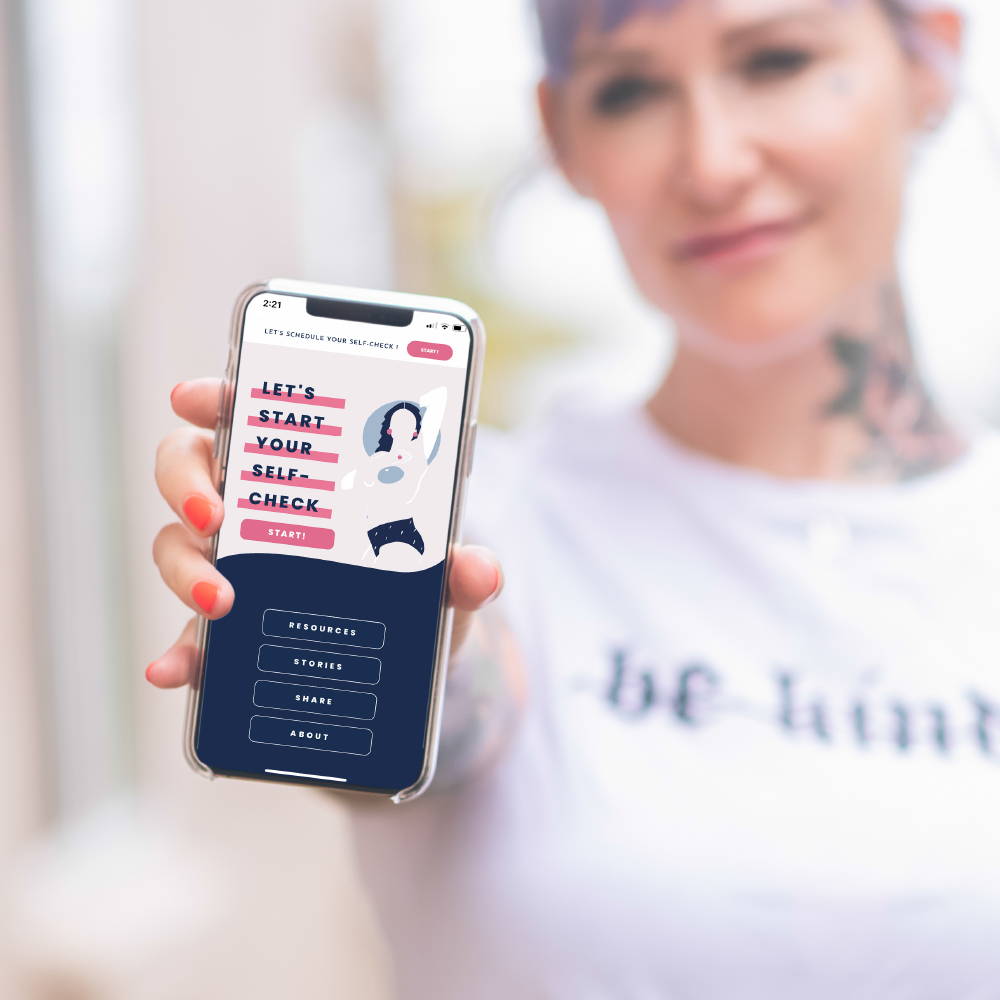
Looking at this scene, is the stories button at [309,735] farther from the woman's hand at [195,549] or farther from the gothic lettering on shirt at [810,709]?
the gothic lettering on shirt at [810,709]

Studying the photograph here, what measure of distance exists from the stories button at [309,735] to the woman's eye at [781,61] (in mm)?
400

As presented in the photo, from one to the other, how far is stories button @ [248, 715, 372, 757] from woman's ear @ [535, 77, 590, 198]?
1.20ft

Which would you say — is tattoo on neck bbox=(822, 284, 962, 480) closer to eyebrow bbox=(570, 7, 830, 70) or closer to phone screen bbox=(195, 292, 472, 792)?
eyebrow bbox=(570, 7, 830, 70)

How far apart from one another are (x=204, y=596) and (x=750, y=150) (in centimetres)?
37

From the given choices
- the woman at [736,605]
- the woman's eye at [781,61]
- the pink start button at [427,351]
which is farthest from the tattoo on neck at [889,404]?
the pink start button at [427,351]

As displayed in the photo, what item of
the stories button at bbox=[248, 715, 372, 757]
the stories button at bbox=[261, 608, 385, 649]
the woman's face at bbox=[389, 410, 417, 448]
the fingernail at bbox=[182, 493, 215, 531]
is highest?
the woman's face at bbox=[389, 410, 417, 448]

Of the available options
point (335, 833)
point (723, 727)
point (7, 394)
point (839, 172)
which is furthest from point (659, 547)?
point (335, 833)

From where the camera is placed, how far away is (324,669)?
0.35 metres

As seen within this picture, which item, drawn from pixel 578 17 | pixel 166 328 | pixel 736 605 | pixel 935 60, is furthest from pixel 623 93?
pixel 166 328

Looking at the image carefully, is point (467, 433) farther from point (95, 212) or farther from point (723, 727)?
point (95, 212)

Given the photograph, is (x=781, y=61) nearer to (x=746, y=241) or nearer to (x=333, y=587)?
(x=746, y=241)

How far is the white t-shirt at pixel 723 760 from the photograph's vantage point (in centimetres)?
49

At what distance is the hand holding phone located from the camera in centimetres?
35

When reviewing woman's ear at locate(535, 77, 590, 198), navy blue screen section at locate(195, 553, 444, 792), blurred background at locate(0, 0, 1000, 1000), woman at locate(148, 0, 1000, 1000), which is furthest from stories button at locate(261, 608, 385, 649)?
blurred background at locate(0, 0, 1000, 1000)
